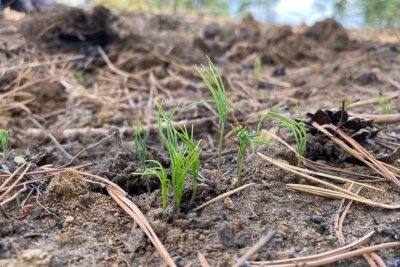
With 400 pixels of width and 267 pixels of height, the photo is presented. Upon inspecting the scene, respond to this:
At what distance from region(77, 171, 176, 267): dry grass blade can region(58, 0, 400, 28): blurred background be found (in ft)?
14.2

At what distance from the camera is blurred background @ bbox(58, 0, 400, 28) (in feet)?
19.0

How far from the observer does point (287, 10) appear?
751cm

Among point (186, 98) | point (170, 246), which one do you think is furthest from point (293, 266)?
point (186, 98)

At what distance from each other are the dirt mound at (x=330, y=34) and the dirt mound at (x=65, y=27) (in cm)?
251

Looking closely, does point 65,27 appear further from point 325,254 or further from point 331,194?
point 325,254

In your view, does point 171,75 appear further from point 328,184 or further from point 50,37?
point 328,184

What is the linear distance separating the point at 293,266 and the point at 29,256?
0.74m

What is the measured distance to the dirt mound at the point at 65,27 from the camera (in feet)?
12.2

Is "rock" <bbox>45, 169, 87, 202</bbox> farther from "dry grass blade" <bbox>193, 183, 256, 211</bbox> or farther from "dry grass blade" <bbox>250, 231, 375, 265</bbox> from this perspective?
"dry grass blade" <bbox>250, 231, 375, 265</bbox>

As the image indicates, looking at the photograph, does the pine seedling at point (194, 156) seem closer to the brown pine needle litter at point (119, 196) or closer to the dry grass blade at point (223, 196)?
the dry grass blade at point (223, 196)

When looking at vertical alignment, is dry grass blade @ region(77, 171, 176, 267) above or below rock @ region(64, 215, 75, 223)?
above

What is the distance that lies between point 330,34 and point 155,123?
3163 millimetres

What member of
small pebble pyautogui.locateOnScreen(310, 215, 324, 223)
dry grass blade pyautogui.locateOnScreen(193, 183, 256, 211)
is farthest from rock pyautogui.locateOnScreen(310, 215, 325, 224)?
dry grass blade pyautogui.locateOnScreen(193, 183, 256, 211)

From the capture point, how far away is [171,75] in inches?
140
